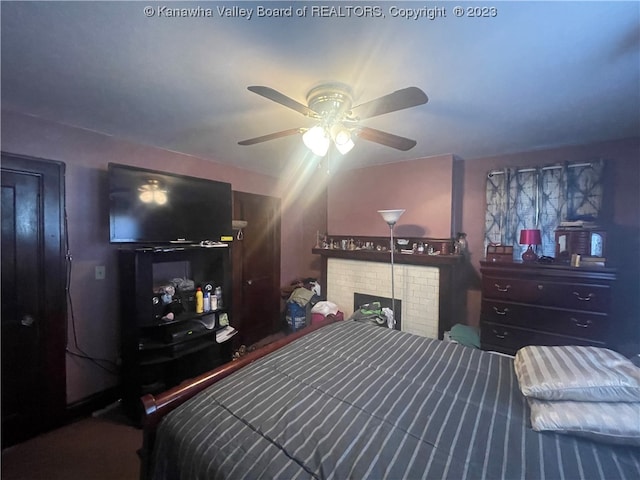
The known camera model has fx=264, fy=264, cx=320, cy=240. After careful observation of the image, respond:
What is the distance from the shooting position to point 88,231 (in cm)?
212

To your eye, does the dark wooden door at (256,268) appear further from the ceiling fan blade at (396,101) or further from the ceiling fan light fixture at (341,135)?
the ceiling fan blade at (396,101)

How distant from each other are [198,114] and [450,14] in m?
1.58

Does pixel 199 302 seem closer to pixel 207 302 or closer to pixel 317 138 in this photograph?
pixel 207 302

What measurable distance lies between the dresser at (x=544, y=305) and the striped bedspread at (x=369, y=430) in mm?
1193

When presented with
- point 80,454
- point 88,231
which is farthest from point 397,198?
point 80,454

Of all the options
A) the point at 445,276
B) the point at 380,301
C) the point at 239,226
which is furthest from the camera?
the point at 380,301

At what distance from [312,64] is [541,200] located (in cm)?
265

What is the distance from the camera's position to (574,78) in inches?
55.1

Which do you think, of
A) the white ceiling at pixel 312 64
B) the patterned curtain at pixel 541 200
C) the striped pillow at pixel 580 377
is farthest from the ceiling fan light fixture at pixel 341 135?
the patterned curtain at pixel 541 200

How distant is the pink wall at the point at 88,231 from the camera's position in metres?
1.95

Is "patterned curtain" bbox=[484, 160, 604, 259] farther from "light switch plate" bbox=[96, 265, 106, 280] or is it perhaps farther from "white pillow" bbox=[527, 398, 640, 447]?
"light switch plate" bbox=[96, 265, 106, 280]

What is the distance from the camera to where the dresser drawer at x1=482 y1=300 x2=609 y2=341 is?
2.15 meters

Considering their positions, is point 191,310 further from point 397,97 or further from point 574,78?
point 574,78

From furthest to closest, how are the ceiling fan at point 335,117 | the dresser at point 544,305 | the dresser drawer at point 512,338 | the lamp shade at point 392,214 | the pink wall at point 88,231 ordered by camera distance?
1. the lamp shade at point 392,214
2. the dresser drawer at point 512,338
3. the dresser at point 544,305
4. the pink wall at point 88,231
5. the ceiling fan at point 335,117
